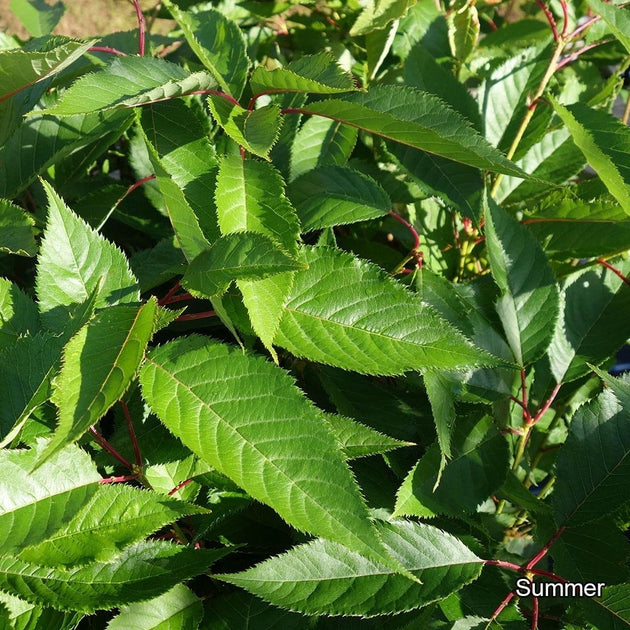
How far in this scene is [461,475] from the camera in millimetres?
827

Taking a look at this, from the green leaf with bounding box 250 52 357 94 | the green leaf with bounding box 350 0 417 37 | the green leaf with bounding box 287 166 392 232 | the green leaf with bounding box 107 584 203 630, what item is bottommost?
the green leaf with bounding box 107 584 203 630

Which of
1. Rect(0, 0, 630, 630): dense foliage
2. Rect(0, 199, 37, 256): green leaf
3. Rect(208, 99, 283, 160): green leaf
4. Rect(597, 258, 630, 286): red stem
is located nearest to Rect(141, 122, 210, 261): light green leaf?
Rect(0, 0, 630, 630): dense foliage

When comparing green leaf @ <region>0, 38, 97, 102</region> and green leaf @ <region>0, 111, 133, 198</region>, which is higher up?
green leaf @ <region>0, 38, 97, 102</region>

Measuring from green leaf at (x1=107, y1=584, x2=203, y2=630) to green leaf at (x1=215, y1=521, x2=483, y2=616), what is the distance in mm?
98

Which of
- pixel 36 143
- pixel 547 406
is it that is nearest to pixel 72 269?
pixel 36 143

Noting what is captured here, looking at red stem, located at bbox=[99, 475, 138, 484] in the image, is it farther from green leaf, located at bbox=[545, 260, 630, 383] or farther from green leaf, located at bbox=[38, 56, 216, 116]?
green leaf, located at bbox=[545, 260, 630, 383]

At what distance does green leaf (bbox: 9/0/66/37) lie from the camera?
1.30m

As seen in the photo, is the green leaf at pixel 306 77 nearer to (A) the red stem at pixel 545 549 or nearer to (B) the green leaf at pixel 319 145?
(B) the green leaf at pixel 319 145

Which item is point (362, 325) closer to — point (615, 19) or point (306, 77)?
point (306, 77)

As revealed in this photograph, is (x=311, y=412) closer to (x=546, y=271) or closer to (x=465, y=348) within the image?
(x=465, y=348)

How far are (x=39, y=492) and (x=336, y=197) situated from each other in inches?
19.3

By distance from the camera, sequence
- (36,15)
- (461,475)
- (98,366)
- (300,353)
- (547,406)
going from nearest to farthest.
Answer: (98,366) → (300,353) → (461,475) → (547,406) → (36,15)

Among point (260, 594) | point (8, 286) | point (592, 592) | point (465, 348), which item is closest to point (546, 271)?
point (465, 348)

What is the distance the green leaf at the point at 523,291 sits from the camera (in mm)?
891
